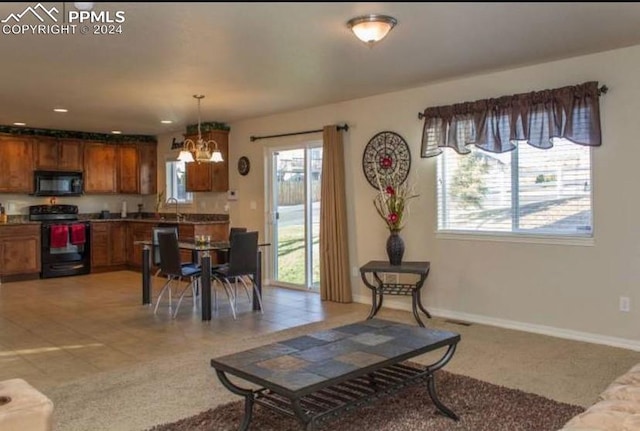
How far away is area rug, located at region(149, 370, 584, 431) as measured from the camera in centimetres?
273

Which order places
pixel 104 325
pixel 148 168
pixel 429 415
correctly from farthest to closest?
pixel 148 168 → pixel 104 325 → pixel 429 415

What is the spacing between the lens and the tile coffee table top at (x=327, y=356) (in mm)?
2283

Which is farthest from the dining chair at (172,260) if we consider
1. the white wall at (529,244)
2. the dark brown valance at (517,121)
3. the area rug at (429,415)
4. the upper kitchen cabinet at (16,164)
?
the upper kitchen cabinet at (16,164)

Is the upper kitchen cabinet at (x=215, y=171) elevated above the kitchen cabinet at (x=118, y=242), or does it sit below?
above

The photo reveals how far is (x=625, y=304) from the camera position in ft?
13.7

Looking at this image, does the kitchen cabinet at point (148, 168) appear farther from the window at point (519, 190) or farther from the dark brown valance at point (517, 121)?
the window at point (519, 190)

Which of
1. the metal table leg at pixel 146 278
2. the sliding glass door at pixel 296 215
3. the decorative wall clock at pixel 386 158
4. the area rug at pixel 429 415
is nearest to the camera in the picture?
the area rug at pixel 429 415

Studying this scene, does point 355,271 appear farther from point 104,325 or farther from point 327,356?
point 327,356

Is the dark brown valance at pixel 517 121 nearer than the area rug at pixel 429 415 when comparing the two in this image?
No

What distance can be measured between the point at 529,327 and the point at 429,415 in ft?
7.31

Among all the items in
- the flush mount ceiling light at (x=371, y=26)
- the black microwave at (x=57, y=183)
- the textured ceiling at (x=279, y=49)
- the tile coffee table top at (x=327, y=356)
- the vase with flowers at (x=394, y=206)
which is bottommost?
the tile coffee table top at (x=327, y=356)

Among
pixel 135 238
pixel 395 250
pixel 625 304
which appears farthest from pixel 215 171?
pixel 625 304

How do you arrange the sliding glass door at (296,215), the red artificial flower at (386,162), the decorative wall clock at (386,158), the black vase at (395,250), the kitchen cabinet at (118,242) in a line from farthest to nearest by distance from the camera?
1. the kitchen cabinet at (118,242)
2. the sliding glass door at (296,215)
3. the red artificial flower at (386,162)
4. the decorative wall clock at (386,158)
5. the black vase at (395,250)

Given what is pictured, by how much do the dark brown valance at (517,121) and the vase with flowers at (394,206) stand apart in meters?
0.46
